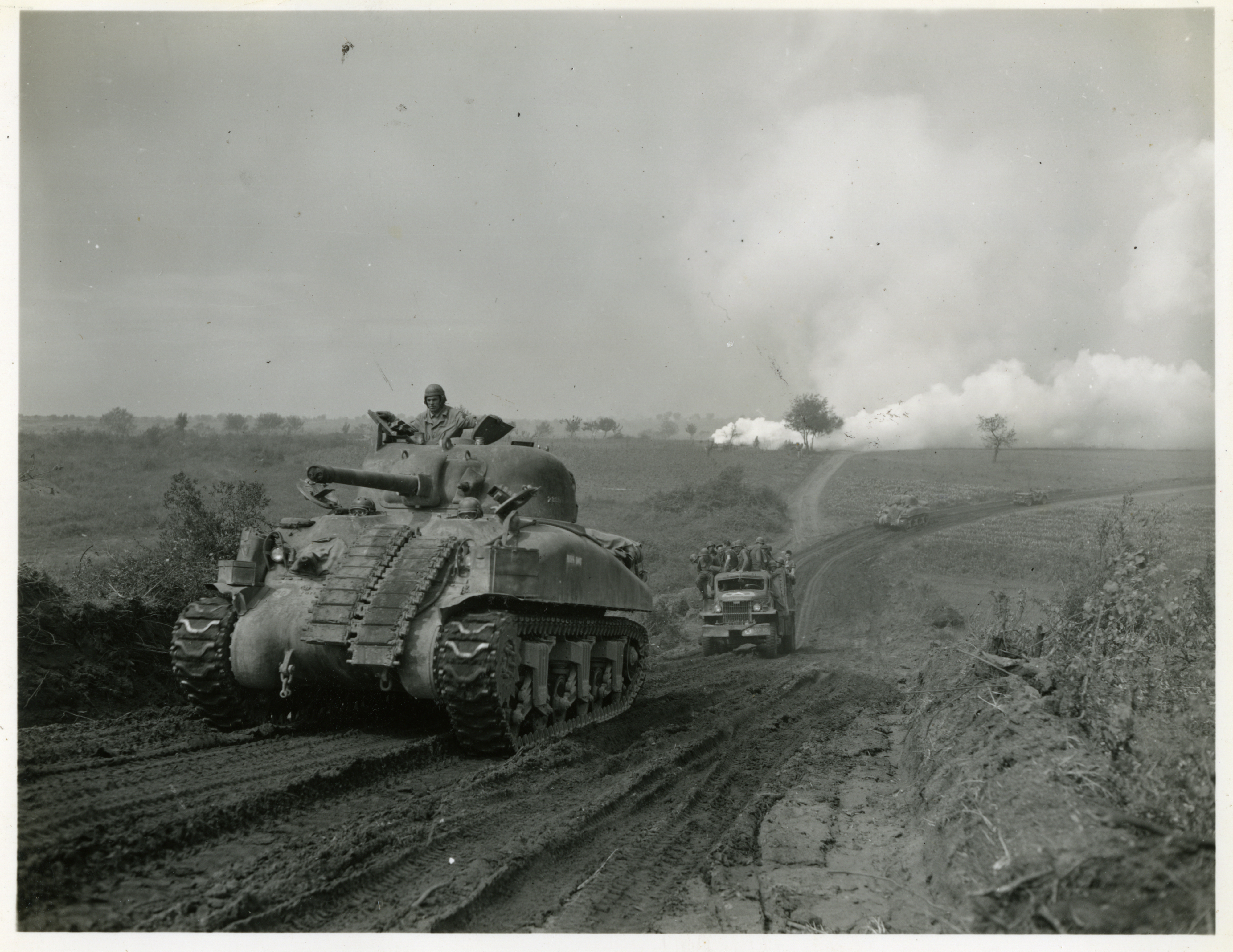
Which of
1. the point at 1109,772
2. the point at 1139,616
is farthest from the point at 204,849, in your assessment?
the point at 1139,616

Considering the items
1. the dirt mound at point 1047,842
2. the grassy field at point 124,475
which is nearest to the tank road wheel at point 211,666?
the dirt mound at point 1047,842

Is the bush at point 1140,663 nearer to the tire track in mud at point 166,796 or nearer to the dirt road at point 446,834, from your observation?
the dirt road at point 446,834

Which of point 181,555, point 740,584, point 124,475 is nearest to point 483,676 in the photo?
point 181,555

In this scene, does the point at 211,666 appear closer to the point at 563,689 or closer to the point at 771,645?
the point at 563,689

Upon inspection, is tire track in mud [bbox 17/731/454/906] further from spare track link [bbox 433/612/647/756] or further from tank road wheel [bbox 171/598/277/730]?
tank road wheel [bbox 171/598/277/730]

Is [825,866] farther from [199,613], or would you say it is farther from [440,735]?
[199,613]

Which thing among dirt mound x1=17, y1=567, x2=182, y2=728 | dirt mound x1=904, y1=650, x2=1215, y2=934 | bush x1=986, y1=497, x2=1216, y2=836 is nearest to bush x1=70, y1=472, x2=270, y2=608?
dirt mound x1=17, y1=567, x2=182, y2=728
